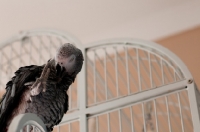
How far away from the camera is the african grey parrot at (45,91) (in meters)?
0.57

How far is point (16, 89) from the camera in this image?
23.5 inches

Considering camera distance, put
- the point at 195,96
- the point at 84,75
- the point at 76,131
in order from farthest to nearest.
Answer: the point at 76,131, the point at 84,75, the point at 195,96

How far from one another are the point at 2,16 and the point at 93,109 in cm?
84

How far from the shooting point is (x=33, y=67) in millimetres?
612

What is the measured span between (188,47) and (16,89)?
3.09ft

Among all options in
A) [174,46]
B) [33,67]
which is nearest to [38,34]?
[33,67]

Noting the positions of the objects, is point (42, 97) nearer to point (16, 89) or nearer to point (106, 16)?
point (16, 89)

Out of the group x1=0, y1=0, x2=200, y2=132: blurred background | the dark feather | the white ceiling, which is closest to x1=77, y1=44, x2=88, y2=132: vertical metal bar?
the dark feather

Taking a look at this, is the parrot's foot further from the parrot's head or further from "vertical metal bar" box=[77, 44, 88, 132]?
"vertical metal bar" box=[77, 44, 88, 132]

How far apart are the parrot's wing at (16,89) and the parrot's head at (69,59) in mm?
45

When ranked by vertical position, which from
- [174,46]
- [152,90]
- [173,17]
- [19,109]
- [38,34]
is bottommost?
[19,109]

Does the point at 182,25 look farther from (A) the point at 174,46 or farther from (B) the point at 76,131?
(B) the point at 76,131

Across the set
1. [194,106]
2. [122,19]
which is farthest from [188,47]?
[194,106]

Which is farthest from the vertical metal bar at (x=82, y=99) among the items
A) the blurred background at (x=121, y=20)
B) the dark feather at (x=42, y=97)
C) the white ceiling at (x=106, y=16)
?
the white ceiling at (x=106, y=16)
